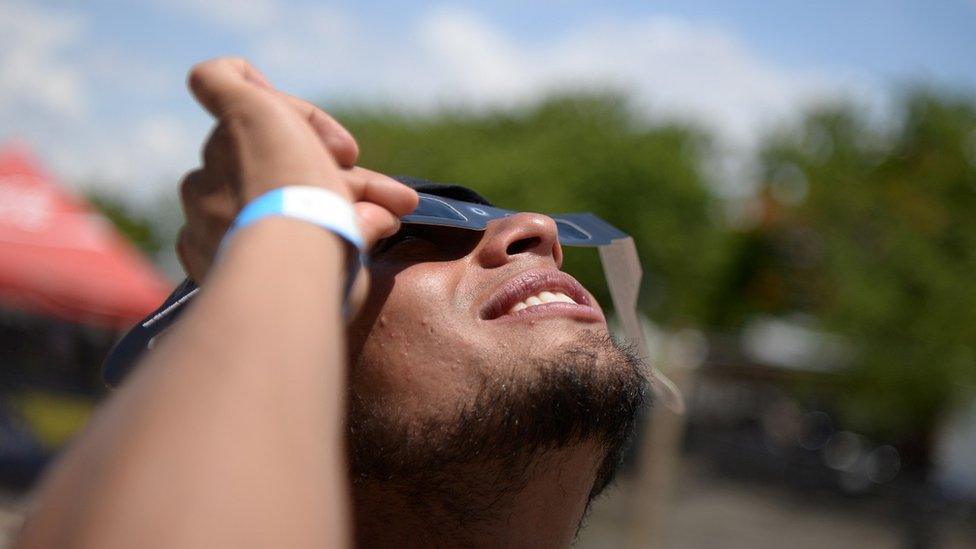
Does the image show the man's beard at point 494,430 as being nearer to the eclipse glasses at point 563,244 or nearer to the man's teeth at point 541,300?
the man's teeth at point 541,300

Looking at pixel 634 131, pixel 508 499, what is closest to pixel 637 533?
pixel 508 499

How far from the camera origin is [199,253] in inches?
36.9

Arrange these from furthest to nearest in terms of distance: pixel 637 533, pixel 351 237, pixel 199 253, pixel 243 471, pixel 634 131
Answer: pixel 634 131 → pixel 637 533 → pixel 199 253 → pixel 351 237 → pixel 243 471

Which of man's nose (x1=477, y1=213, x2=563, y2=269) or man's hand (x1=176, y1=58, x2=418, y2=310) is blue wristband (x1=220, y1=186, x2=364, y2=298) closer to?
man's hand (x1=176, y1=58, x2=418, y2=310)

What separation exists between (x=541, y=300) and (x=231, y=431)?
0.78m

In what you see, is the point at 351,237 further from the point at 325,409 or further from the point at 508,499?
the point at 508,499

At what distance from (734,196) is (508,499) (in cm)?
2564

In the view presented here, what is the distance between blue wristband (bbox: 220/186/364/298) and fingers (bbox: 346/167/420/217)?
0.32ft

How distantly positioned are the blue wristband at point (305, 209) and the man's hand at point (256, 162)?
0.01 metres

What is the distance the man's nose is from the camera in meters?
1.44

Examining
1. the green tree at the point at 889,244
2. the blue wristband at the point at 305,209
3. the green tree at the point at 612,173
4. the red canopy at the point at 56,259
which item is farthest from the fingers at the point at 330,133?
the green tree at the point at 612,173

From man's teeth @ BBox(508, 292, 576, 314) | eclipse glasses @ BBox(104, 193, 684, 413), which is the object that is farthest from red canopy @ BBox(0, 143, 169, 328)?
man's teeth @ BBox(508, 292, 576, 314)

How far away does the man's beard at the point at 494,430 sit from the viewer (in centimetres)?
128

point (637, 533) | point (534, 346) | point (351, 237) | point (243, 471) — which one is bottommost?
point (637, 533)
